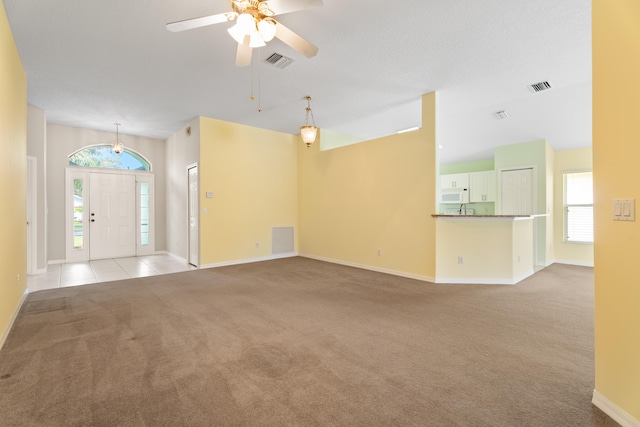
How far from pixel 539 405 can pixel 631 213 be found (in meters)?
1.22

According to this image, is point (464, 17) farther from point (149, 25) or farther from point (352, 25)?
point (149, 25)

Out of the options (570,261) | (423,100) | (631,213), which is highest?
(423,100)

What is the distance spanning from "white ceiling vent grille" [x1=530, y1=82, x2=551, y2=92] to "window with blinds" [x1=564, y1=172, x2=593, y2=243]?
350cm

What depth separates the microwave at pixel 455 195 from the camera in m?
8.39

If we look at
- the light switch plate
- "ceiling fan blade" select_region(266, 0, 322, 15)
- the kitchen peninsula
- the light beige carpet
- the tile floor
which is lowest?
the light beige carpet

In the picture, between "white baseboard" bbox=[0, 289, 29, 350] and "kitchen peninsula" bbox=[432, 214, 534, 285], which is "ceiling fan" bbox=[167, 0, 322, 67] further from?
"kitchen peninsula" bbox=[432, 214, 534, 285]

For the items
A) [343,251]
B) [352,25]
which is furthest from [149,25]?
[343,251]

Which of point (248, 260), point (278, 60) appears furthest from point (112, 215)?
point (278, 60)

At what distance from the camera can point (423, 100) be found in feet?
15.5

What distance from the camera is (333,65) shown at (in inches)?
147

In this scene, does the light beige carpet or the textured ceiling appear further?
the textured ceiling

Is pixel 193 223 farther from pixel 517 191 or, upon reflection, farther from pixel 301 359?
pixel 517 191

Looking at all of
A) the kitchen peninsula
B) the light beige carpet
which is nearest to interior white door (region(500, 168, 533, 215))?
the kitchen peninsula

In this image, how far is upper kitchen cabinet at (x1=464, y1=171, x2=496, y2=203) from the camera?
25.6 ft
